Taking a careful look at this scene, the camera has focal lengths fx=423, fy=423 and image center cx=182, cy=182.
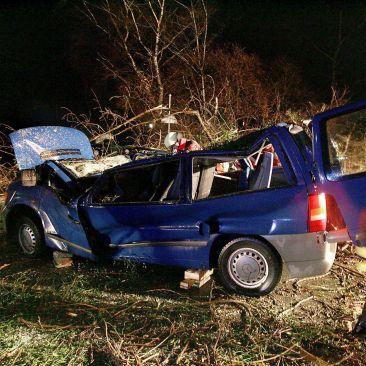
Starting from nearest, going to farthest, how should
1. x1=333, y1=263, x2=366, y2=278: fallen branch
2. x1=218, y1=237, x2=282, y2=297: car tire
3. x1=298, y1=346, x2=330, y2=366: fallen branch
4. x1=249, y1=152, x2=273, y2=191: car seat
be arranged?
x1=298, y1=346, x2=330, y2=366: fallen branch < x1=218, y1=237, x2=282, y2=297: car tire < x1=249, y1=152, x2=273, y2=191: car seat < x1=333, y1=263, x2=366, y2=278: fallen branch

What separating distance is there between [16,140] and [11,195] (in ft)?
3.46

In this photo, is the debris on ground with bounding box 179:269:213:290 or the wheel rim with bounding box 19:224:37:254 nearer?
the debris on ground with bounding box 179:269:213:290

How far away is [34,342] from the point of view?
12.0 ft

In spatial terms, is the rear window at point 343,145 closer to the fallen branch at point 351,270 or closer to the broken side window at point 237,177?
the broken side window at point 237,177

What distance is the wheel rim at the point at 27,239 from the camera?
5.82 m

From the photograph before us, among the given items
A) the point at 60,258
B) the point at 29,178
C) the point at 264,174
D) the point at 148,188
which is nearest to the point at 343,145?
the point at 264,174

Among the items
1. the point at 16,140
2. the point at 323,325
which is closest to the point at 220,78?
the point at 16,140

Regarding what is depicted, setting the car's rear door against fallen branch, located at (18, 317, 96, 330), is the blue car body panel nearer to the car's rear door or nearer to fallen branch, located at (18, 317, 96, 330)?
the car's rear door

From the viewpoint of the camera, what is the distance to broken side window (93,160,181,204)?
Answer: 15.6 ft

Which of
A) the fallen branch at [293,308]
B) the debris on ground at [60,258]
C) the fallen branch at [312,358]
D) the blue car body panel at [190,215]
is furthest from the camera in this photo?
the debris on ground at [60,258]

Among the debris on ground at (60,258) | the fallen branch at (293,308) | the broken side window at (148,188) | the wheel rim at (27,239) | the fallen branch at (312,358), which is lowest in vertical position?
the fallen branch at (312,358)

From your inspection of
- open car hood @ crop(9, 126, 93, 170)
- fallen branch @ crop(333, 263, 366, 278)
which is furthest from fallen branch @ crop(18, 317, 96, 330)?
open car hood @ crop(9, 126, 93, 170)

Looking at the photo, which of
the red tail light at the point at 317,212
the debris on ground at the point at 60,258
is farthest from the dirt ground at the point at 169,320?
the red tail light at the point at 317,212

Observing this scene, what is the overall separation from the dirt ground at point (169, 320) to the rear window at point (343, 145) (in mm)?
1351
